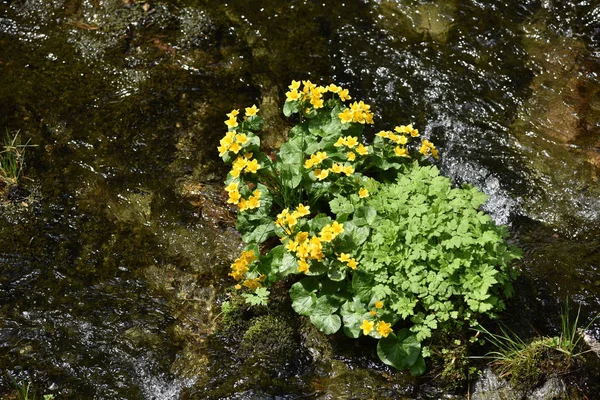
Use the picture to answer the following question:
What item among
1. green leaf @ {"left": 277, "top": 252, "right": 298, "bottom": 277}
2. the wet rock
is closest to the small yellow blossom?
green leaf @ {"left": 277, "top": 252, "right": 298, "bottom": 277}

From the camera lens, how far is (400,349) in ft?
12.2

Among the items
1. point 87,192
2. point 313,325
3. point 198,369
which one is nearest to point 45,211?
point 87,192

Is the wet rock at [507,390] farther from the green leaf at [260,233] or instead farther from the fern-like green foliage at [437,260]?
the green leaf at [260,233]

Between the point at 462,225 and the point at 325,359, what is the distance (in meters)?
1.23

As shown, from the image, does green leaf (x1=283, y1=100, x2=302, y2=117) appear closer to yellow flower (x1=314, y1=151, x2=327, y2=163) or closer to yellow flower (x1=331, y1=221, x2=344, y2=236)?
yellow flower (x1=314, y1=151, x2=327, y2=163)

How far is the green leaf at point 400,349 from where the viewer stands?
371cm

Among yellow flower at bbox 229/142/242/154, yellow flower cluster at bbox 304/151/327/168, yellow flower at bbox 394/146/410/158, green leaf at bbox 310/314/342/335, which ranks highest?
yellow flower at bbox 229/142/242/154

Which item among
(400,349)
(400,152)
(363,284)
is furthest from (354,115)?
(400,349)

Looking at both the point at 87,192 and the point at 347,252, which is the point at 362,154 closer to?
the point at 347,252

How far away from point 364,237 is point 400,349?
72cm

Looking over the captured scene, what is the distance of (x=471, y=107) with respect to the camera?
5305mm

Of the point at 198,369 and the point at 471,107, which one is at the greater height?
the point at 471,107

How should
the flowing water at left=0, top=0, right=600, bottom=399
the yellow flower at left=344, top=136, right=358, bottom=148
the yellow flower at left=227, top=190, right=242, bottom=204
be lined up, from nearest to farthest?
the yellow flower at left=227, top=190, right=242, bottom=204
the flowing water at left=0, top=0, right=600, bottom=399
the yellow flower at left=344, top=136, right=358, bottom=148

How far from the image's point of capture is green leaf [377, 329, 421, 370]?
3.71m
